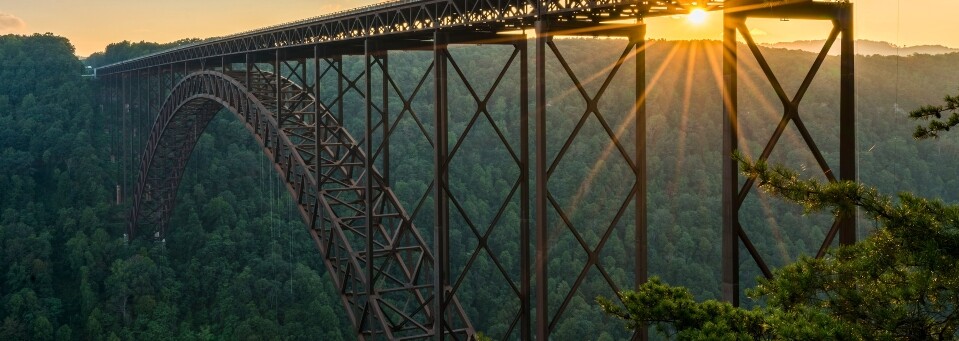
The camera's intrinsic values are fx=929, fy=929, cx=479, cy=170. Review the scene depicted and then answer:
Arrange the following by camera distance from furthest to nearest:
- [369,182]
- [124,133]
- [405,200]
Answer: [405,200]
[124,133]
[369,182]

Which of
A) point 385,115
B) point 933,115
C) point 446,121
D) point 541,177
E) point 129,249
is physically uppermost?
point 385,115

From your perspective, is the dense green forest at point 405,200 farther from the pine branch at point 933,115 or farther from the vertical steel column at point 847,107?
the pine branch at point 933,115

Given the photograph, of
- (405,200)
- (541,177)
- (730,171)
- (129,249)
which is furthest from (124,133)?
(730,171)

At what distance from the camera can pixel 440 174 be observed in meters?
17.7

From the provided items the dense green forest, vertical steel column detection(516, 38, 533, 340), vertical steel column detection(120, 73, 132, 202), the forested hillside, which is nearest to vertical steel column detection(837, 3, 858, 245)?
vertical steel column detection(516, 38, 533, 340)

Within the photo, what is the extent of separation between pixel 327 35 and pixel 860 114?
64910 millimetres

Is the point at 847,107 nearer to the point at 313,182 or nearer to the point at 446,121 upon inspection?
the point at 446,121

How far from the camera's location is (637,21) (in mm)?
14484

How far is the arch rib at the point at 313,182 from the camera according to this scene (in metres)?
21.4

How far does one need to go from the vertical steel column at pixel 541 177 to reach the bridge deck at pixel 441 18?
493mm

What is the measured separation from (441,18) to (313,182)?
290 inches

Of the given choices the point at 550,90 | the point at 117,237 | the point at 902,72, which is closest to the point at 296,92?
the point at 117,237

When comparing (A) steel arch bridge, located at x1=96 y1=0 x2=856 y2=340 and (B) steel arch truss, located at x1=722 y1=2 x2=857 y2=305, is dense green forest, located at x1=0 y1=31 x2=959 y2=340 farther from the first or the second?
(B) steel arch truss, located at x1=722 y1=2 x2=857 y2=305

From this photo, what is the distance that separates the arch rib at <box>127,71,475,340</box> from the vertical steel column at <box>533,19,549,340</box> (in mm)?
4300
